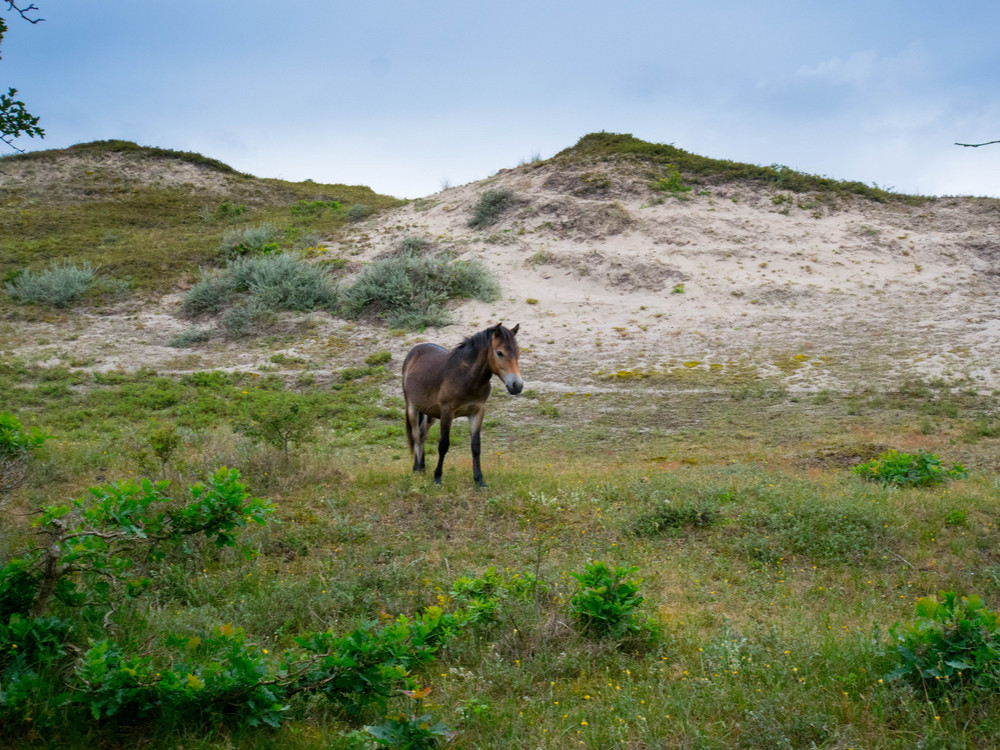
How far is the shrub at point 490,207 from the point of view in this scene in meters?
27.5

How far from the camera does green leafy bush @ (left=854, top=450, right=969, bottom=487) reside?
861 centimetres

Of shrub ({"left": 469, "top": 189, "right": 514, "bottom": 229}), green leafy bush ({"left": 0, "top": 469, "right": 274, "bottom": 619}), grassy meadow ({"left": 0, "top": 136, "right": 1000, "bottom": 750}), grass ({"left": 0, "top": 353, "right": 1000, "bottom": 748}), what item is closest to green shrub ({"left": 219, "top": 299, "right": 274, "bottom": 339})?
grassy meadow ({"left": 0, "top": 136, "right": 1000, "bottom": 750})

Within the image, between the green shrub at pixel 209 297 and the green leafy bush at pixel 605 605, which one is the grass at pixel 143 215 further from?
the green leafy bush at pixel 605 605

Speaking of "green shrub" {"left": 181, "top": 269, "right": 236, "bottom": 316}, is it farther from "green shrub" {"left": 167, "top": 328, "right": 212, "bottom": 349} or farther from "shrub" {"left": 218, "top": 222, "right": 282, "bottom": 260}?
"shrub" {"left": 218, "top": 222, "right": 282, "bottom": 260}

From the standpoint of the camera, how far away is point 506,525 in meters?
7.20

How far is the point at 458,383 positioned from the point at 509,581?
4.17m

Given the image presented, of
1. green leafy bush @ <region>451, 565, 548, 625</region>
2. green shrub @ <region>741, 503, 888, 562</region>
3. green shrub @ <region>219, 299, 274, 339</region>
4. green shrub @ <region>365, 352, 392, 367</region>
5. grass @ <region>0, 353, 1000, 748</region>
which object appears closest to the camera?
grass @ <region>0, 353, 1000, 748</region>

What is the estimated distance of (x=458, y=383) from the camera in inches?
356

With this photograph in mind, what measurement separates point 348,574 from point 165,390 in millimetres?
12144

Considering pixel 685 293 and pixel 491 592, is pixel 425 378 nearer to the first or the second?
pixel 491 592

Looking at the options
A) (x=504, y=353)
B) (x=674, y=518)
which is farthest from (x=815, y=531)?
(x=504, y=353)

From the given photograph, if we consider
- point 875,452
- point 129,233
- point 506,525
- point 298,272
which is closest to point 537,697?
point 506,525

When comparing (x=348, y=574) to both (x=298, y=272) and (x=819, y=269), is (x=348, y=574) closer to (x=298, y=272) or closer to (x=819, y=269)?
(x=298, y=272)

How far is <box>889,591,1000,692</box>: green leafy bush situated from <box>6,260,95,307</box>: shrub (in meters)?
25.0
